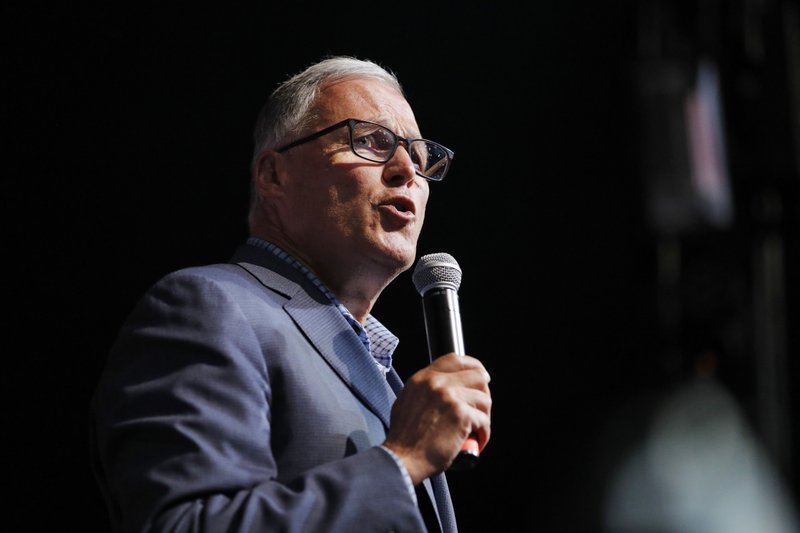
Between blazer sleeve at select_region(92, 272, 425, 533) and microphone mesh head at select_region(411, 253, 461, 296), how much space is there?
353 mm

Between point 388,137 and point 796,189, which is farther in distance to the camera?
point 388,137

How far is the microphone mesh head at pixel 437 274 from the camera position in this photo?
1.59 meters

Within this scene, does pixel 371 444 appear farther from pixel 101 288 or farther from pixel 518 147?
pixel 518 147

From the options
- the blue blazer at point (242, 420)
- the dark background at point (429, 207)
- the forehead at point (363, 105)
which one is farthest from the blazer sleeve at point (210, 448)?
the dark background at point (429, 207)

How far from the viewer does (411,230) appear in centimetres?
180

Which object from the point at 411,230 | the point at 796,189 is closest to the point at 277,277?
the point at 411,230

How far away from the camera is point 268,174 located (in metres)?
1.98

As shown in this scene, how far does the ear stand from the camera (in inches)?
76.3

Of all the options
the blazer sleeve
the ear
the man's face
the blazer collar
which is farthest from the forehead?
the blazer sleeve

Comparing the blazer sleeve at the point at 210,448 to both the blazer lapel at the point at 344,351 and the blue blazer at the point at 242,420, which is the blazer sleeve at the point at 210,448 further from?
the blazer lapel at the point at 344,351

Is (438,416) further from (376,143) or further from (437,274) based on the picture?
(376,143)

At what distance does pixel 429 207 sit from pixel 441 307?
1.64m

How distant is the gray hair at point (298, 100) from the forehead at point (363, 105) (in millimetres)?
27

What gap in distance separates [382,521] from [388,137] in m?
0.99
